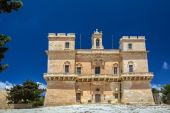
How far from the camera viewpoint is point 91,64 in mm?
61062

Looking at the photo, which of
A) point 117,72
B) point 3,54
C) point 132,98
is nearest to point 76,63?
point 117,72

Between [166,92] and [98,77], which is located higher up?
[98,77]

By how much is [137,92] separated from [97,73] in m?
7.10

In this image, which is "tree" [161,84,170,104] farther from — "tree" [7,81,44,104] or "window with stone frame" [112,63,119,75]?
"tree" [7,81,44,104]

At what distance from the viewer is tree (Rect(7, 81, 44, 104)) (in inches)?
2359

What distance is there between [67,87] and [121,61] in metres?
9.85

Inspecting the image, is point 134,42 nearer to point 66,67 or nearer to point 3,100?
point 66,67

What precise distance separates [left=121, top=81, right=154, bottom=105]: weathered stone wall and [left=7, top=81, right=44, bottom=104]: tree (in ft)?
48.9

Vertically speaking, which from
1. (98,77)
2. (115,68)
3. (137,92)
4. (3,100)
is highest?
Answer: (115,68)

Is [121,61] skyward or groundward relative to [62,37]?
groundward

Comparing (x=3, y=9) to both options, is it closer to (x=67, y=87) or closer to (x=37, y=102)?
(x=67, y=87)

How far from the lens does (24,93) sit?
200 ft

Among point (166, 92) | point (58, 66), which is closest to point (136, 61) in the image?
point (58, 66)

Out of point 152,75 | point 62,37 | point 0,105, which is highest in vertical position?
point 62,37
